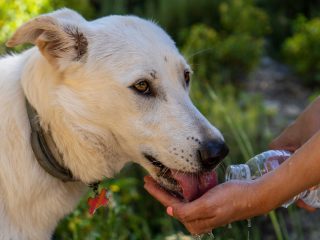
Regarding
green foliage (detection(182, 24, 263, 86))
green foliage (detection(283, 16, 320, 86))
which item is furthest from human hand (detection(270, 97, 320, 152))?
green foliage (detection(283, 16, 320, 86))

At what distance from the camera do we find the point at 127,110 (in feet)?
9.08

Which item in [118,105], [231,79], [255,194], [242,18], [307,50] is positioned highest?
[118,105]

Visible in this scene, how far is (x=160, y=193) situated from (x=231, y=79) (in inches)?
169

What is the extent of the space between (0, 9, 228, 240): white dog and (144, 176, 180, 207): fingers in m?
0.03

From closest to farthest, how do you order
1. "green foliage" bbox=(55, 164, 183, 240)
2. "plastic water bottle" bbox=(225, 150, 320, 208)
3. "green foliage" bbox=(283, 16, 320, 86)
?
1. "plastic water bottle" bbox=(225, 150, 320, 208)
2. "green foliage" bbox=(55, 164, 183, 240)
3. "green foliage" bbox=(283, 16, 320, 86)

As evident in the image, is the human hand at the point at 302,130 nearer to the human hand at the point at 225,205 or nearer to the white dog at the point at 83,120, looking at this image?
the white dog at the point at 83,120

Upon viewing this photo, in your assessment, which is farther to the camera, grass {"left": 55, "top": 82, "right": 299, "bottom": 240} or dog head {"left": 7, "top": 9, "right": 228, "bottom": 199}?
grass {"left": 55, "top": 82, "right": 299, "bottom": 240}

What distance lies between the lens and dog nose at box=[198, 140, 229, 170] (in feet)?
8.75

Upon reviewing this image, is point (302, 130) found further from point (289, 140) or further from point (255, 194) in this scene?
point (255, 194)

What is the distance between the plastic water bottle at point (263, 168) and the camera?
316 centimetres

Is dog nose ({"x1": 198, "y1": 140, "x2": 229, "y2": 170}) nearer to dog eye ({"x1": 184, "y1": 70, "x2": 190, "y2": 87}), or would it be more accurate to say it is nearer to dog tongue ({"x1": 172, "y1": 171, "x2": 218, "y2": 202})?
dog tongue ({"x1": 172, "y1": 171, "x2": 218, "y2": 202})

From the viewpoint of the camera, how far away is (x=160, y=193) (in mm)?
2787

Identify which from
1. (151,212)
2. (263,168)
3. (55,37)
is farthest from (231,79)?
(55,37)

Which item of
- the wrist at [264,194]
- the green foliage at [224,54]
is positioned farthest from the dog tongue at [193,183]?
the green foliage at [224,54]
